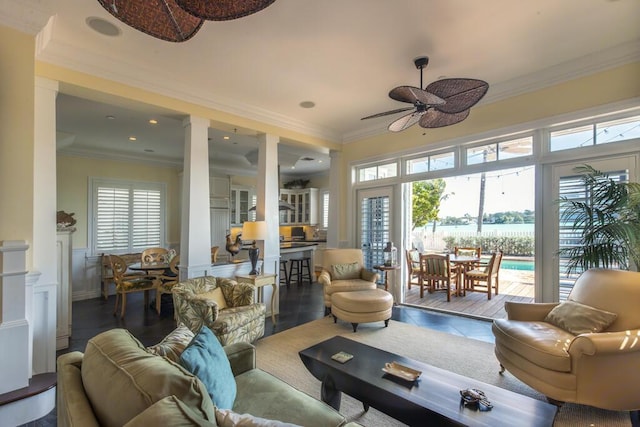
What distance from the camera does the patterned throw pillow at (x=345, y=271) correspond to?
4.78 m

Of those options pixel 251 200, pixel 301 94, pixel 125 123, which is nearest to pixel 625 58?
pixel 301 94

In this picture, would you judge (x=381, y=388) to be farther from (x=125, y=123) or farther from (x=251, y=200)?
(x=251, y=200)

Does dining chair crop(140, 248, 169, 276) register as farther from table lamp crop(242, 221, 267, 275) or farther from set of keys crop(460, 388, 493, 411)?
set of keys crop(460, 388, 493, 411)

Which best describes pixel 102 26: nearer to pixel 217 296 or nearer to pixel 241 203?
pixel 217 296

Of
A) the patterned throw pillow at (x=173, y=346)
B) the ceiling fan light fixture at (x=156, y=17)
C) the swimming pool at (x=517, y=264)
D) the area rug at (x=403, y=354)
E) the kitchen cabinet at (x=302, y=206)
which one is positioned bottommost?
the area rug at (x=403, y=354)

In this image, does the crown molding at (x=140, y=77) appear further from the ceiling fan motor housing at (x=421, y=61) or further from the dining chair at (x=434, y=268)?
the dining chair at (x=434, y=268)

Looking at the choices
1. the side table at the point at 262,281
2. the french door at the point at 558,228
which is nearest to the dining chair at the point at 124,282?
the side table at the point at 262,281

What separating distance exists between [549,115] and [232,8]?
3939mm

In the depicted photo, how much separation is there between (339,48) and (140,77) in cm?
232

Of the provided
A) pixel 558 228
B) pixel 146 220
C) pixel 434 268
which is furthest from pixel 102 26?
pixel 434 268

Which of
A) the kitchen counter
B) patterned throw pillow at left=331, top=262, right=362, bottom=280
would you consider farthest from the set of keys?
the kitchen counter

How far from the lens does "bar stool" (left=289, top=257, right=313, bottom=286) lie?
725 cm

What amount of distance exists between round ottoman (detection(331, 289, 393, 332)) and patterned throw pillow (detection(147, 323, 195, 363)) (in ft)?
8.26

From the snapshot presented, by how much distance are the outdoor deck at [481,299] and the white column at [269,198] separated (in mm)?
2538
